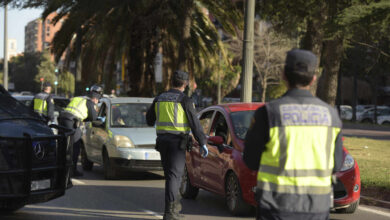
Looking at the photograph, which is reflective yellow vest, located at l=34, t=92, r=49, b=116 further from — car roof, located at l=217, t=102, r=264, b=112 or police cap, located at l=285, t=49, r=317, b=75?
police cap, located at l=285, t=49, r=317, b=75

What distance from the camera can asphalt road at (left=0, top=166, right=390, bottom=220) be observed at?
316 inches

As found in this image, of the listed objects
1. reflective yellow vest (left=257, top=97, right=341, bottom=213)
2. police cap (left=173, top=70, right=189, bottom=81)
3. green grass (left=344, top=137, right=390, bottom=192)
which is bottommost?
green grass (left=344, top=137, right=390, bottom=192)

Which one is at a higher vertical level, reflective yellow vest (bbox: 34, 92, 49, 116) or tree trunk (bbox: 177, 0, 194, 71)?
tree trunk (bbox: 177, 0, 194, 71)

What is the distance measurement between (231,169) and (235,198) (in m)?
0.36

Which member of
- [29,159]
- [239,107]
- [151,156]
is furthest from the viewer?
[151,156]

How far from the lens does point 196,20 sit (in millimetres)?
22672

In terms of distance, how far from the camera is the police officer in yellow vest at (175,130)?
275 inches

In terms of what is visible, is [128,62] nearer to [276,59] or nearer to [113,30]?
[113,30]

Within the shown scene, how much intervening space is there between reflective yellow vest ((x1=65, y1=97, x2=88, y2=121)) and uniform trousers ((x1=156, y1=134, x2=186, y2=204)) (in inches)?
187

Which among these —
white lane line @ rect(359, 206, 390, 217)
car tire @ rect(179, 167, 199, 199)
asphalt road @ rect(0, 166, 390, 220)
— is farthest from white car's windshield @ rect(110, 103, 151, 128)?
white lane line @ rect(359, 206, 390, 217)

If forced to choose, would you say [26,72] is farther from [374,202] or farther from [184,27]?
[374,202]

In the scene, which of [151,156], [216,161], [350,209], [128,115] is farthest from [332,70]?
[350,209]

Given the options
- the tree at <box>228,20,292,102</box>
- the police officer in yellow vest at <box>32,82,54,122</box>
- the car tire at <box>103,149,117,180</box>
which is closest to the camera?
the car tire at <box>103,149,117,180</box>

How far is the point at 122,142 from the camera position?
37.6 ft
